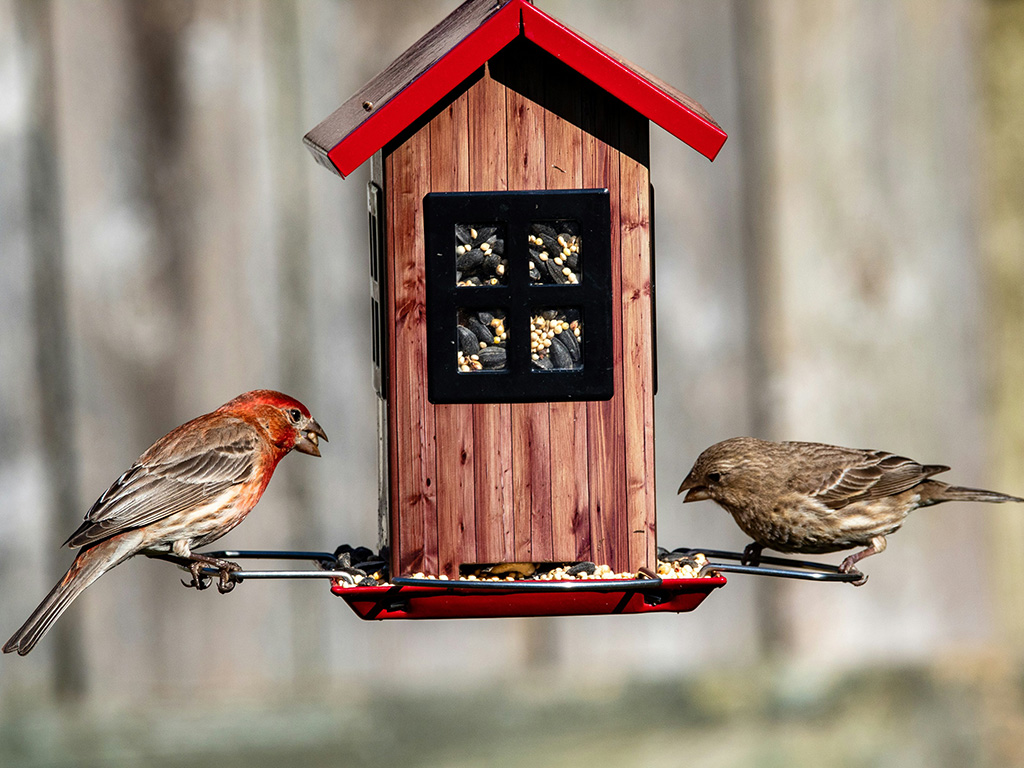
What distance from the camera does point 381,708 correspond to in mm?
6191

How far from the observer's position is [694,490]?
5.61 metres

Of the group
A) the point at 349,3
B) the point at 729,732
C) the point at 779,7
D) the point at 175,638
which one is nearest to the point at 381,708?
the point at 175,638

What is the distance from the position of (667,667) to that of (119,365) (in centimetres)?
273

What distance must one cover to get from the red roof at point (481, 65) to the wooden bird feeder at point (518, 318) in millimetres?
43

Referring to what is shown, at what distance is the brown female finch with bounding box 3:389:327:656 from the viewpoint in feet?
16.5

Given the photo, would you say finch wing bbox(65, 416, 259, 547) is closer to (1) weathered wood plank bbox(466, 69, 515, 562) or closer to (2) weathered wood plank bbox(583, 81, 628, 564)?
(1) weathered wood plank bbox(466, 69, 515, 562)

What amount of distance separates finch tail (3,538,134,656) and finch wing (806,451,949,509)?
8.78 feet

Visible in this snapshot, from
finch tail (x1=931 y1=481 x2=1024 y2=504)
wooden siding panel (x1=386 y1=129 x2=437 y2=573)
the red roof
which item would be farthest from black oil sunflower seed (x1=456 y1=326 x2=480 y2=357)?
finch tail (x1=931 y1=481 x2=1024 y2=504)

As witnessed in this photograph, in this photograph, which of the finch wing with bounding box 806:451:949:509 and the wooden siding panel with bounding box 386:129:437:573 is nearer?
the wooden siding panel with bounding box 386:129:437:573

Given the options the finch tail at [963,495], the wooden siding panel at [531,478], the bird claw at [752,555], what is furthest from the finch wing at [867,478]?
the wooden siding panel at [531,478]

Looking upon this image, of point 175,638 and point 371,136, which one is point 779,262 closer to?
point 371,136

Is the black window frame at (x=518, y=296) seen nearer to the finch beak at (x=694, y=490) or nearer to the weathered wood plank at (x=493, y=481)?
the weathered wood plank at (x=493, y=481)

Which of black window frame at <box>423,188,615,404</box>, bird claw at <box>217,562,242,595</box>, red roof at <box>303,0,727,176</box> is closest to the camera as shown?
red roof at <box>303,0,727,176</box>

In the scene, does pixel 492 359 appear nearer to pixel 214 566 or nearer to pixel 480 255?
pixel 480 255
